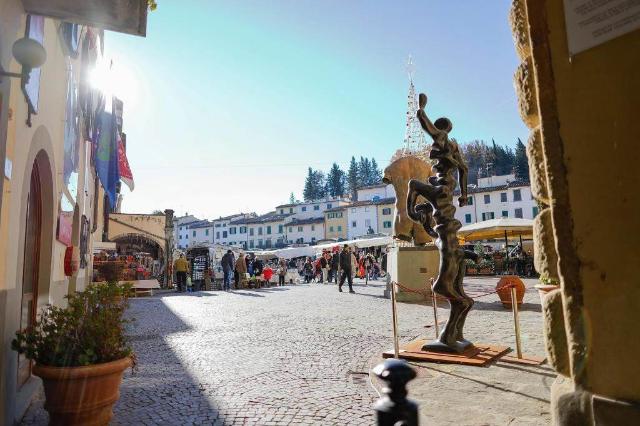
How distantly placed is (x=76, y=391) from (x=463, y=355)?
429 cm

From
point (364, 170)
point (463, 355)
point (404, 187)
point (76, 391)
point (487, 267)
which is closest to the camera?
point (76, 391)

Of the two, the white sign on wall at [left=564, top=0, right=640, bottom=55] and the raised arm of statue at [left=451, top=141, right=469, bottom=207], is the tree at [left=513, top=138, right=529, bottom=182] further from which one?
the white sign on wall at [left=564, top=0, right=640, bottom=55]

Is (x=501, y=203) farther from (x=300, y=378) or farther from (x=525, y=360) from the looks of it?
(x=300, y=378)

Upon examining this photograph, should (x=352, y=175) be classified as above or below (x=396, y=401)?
above

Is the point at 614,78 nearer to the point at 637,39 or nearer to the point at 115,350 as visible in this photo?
the point at 637,39

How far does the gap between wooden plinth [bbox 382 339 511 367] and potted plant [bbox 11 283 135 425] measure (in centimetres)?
345

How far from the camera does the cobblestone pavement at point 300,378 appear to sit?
12.8 feet

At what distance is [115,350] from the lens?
143 inches

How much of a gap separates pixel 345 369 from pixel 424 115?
331 centimetres

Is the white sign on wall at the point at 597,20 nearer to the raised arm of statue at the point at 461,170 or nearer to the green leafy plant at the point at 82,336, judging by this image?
the raised arm of statue at the point at 461,170

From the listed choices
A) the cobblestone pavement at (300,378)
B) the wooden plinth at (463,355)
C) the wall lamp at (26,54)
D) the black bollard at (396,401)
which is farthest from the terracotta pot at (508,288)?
the wall lamp at (26,54)

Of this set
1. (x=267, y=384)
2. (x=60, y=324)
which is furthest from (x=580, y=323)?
(x=60, y=324)

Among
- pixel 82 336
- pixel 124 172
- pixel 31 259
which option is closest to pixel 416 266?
pixel 124 172

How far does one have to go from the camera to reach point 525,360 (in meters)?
5.46
